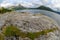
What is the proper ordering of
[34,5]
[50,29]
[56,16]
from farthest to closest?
[34,5] < [56,16] < [50,29]

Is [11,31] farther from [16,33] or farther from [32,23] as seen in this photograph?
[32,23]

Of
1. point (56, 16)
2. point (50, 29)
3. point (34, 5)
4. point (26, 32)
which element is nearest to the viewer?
point (26, 32)

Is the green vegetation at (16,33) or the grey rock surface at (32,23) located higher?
the grey rock surface at (32,23)

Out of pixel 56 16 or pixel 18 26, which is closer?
pixel 18 26

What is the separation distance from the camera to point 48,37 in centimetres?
102

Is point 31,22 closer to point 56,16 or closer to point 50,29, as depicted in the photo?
point 50,29

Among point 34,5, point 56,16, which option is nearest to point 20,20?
point 56,16

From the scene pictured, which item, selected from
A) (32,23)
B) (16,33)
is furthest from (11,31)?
(32,23)

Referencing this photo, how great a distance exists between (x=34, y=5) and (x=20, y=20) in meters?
0.51

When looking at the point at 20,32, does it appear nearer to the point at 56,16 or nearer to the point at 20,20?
the point at 20,20

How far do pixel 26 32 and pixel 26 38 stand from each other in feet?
0.12

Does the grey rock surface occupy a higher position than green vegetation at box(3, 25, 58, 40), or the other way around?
the grey rock surface

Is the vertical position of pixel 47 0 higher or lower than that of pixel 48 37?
higher

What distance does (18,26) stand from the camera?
0.96 metres
